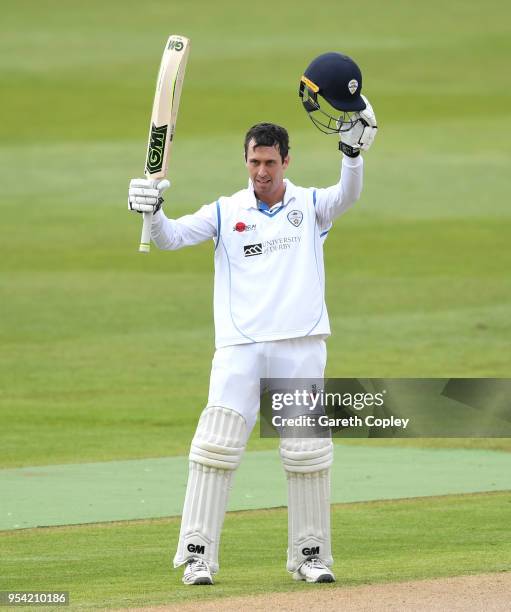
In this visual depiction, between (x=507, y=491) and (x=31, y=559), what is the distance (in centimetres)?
351

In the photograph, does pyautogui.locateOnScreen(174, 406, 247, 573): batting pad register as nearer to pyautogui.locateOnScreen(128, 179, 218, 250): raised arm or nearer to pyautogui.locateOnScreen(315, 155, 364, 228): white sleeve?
pyautogui.locateOnScreen(128, 179, 218, 250): raised arm

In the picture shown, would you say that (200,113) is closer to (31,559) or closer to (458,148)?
(458,148)

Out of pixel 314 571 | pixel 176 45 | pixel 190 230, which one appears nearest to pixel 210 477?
pixel 314 571

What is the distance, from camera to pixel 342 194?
6.78 meters

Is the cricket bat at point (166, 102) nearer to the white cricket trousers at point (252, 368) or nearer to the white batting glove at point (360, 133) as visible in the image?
the white batting glove at point (360, 133)

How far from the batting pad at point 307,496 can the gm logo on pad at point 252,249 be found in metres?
0.83

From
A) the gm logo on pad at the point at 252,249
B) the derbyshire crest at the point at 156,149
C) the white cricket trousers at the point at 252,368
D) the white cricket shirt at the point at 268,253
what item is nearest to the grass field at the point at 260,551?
the white cricket trousers at the point at 252,368

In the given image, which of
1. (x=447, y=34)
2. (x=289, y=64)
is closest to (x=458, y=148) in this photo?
(x=289, y=64)

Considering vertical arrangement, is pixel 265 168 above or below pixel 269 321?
above

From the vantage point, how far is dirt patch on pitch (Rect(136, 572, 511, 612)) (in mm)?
6008

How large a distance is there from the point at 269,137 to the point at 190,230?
55 centimetres

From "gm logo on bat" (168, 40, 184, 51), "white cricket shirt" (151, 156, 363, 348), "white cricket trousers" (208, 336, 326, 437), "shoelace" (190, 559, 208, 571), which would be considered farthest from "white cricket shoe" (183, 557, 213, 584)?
"gm logo on bat" (168, 40, 184, 51)

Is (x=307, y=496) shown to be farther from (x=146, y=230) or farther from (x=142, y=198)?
(x=142, y=198)

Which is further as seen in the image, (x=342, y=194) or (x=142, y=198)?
(x=342, y=194)
